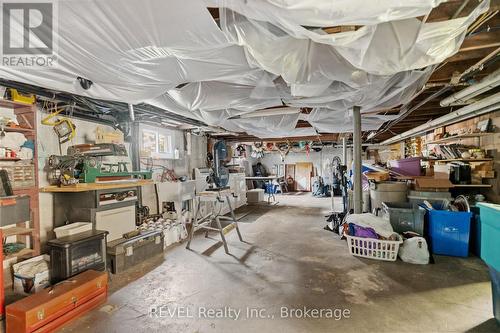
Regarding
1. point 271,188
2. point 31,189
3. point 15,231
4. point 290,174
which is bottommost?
point 271,188

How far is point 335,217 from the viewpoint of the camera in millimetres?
4488

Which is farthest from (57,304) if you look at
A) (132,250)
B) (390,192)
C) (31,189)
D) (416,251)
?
(390,192)

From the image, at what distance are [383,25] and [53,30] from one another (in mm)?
1926

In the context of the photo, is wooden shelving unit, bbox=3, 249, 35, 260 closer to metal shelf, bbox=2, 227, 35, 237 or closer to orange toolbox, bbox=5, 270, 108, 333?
metal shelf, bbox=2, 227, 35, 237

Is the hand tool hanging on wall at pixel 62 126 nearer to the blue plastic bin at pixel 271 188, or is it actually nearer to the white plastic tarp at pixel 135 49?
the white plastic tarp at pixel 135 49

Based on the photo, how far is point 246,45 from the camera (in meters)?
1.46

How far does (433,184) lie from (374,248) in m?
1.62

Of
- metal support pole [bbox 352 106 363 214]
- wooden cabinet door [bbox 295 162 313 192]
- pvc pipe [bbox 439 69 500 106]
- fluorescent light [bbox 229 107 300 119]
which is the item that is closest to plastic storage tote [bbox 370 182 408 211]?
metal support pole [bbox 352 106 363 214]

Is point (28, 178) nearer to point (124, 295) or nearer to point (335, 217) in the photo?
point (124, 295)

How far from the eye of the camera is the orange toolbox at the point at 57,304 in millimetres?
1658

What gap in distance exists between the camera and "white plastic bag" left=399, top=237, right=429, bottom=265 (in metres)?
2.83

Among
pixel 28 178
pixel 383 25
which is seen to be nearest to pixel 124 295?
pixel 28 178

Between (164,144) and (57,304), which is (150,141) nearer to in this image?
(164,144)

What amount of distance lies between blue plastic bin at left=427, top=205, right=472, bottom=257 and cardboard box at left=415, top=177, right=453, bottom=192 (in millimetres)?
731
